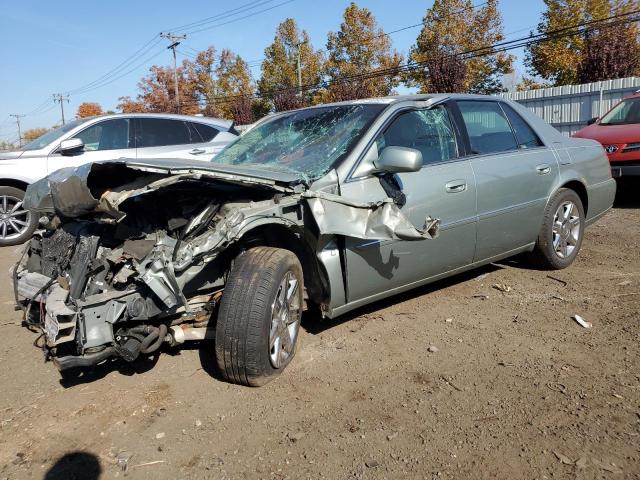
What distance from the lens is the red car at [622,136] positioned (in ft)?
27.2

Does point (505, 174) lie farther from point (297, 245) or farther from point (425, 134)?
point (297, 245)

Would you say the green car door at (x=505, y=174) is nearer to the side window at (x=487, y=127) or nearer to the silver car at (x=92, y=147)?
the side window at (x=487, y=127)

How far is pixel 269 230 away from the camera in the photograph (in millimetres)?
3467

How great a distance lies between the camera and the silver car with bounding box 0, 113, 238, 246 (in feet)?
24.9

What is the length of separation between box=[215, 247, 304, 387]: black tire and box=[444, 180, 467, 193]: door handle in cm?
151

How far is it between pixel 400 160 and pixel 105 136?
5988mm

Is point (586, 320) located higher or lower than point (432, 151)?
lower

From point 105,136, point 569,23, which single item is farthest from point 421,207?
point 569,23

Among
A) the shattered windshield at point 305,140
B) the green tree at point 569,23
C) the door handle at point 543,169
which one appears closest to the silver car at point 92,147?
the shattered windshield at point 305,140

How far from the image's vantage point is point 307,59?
41.3m

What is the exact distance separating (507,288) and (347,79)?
3061 centimetres

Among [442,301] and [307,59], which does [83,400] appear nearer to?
[442,301]

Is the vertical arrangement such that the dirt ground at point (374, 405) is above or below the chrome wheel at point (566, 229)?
below

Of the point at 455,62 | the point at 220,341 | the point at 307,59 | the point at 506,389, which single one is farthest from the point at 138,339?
the point at 307,59
